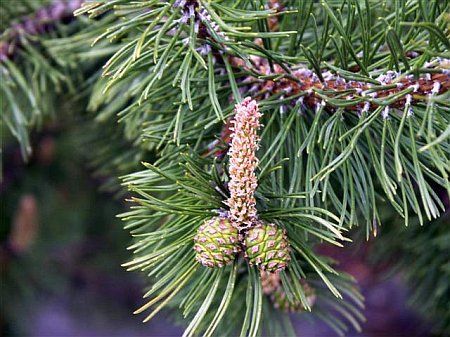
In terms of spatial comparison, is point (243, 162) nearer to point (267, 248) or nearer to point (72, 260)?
point (267, 248)

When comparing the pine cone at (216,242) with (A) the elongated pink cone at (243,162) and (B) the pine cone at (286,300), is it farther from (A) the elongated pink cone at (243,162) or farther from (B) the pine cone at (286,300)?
(B) the pine cone at (286,300)

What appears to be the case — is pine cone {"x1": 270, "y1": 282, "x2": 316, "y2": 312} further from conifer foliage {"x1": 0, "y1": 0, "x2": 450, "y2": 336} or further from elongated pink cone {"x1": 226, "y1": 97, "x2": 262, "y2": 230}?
elongated pink cone {"x1": 226, "y1": 97, "x2": 262, "y2": 230}

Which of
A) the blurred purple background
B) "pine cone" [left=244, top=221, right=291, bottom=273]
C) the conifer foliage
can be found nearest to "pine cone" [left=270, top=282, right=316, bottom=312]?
the conifer foliage

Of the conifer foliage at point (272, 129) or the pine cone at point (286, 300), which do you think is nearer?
the conifer foliage at point (272, 129)

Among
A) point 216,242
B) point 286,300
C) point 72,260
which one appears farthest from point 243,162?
point 72,260

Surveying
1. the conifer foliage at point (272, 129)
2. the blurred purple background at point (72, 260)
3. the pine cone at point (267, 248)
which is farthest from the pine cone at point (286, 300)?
the blurred purple background at point (72, 260)

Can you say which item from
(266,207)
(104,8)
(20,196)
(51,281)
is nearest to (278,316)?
(266,207)

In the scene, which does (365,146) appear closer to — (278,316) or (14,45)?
(278,316)
